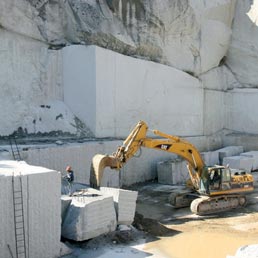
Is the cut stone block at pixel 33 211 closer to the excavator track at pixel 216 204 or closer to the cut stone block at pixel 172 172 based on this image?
the excavator track at pixel 216 204

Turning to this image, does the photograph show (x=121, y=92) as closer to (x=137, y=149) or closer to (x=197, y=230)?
(x=137, y=149)

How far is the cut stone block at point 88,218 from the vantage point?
401 inches

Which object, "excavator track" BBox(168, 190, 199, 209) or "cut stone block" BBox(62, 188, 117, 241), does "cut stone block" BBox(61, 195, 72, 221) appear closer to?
"cut stone block" BBox(62, 188, 117, 241)

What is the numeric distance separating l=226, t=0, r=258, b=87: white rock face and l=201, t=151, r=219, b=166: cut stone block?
21.8ft

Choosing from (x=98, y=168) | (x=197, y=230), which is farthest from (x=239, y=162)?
(x=98, y=168)

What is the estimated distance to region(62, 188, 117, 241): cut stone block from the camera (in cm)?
1019

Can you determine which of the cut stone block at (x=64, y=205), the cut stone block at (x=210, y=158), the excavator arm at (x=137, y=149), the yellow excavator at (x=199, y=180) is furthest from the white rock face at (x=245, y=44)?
the cut stone block at (x=64, y=205)

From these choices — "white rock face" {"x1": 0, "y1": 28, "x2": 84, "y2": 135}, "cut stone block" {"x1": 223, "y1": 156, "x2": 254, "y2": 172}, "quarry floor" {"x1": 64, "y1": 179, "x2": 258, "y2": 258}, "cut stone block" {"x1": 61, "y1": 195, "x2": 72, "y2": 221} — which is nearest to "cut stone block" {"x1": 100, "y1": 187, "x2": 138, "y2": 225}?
"quarry floor" {"x1": 64, "y1": 179, "x2": 258, "y2": 258}

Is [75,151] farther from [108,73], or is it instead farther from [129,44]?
[129,44]

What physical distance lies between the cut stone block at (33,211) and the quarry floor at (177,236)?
79 cm

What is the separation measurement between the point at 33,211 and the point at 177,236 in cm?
456

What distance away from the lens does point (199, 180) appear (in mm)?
15469

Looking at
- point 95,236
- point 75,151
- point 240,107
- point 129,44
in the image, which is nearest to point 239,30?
point 240,107

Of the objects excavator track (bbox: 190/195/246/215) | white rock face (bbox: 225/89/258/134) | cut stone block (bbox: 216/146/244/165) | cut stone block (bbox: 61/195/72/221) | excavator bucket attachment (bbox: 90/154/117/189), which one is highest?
white rock face (bbox: 225/89/258/134)
